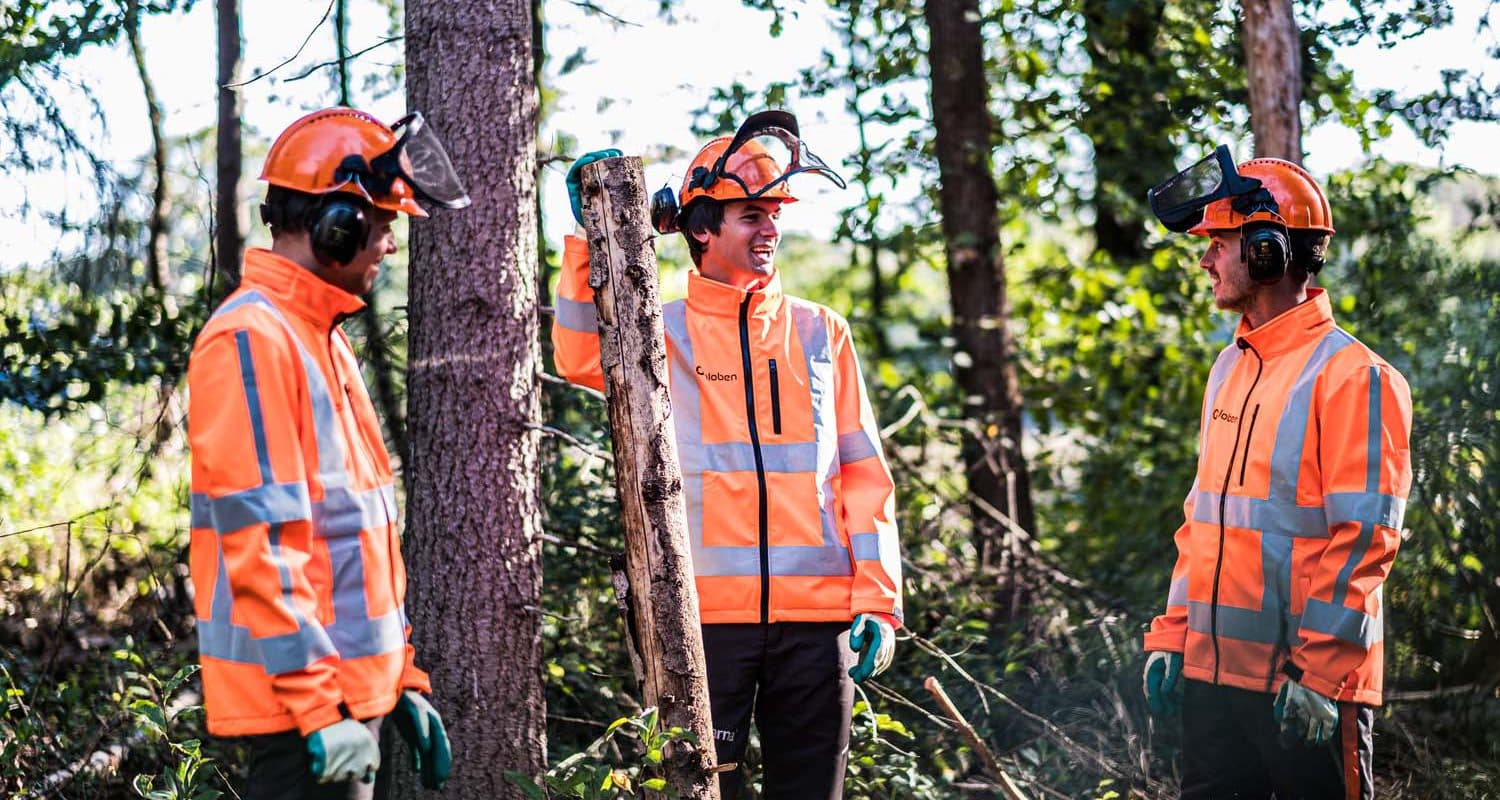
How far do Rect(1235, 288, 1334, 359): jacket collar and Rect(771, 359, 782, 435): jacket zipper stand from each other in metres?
1.26

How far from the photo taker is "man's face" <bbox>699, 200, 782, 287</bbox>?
10.8 feet

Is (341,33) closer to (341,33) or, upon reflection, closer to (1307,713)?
(341,33)

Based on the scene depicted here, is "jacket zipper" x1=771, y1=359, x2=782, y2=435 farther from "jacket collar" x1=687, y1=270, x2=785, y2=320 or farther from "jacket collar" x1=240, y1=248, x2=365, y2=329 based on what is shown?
"jacket collar" x1=240, y1=248, x2=365, y2=329

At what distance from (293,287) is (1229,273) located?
2.35 m

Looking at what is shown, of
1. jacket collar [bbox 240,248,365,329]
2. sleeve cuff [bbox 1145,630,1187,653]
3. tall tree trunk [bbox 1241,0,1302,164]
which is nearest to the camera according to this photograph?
jacket collar [bbox 240,248,365,329]

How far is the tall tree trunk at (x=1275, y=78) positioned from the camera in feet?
17.5

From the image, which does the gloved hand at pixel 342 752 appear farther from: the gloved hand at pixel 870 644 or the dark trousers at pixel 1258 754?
the dark trousers at pixel 1258 754

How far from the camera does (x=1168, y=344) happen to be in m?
7.50

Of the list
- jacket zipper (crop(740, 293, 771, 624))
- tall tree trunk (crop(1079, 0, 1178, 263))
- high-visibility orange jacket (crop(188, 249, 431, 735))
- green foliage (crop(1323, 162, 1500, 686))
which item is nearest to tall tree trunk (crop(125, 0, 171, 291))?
jacket zipper (crop(740, 293, 771, 624))

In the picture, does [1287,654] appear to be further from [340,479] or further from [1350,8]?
[1350,8]

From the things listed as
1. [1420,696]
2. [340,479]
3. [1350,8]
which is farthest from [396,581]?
[1350,8]

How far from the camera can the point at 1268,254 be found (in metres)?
3.20

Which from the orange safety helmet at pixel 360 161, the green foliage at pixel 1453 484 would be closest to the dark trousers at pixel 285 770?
the orange safety helmet at pixel 360 161

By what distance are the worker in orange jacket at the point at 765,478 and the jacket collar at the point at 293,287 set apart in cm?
81
